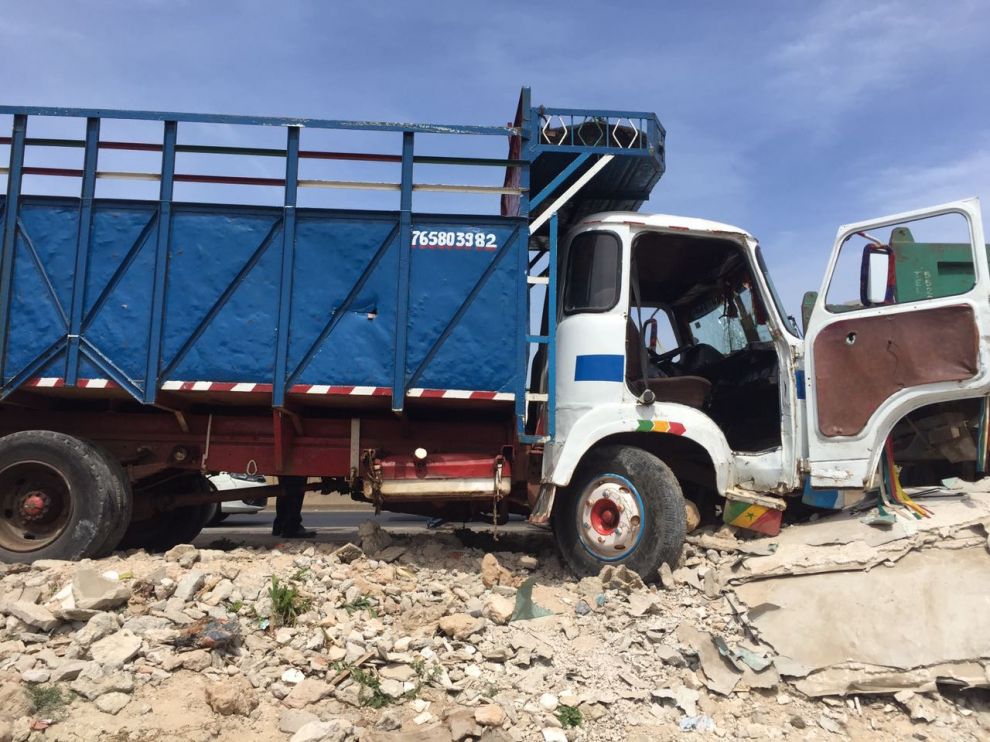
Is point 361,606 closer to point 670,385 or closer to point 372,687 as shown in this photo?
point 372,687

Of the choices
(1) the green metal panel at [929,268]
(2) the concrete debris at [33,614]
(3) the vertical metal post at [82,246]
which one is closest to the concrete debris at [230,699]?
(2) the concrete debris at [33,614]

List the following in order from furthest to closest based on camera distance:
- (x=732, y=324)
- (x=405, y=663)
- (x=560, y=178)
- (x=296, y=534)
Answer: (x=296, y=534) < (x=732, y=324) < (x=560, y=178) < (x=405, y=663)

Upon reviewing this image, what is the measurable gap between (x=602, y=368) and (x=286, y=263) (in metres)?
2.42

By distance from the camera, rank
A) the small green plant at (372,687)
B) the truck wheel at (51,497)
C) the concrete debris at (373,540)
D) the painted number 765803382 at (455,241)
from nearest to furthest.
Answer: the small green plant at (372,687), the truck wheel at (51,497), the painted number 765803382 at (455,241), the concrete debris at (373,540)

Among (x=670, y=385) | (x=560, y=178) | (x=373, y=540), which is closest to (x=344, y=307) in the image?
(x=373, y=540)

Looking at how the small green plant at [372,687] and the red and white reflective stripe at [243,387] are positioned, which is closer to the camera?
the small green plant at [372,687]

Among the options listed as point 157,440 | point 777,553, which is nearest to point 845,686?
point 777,553

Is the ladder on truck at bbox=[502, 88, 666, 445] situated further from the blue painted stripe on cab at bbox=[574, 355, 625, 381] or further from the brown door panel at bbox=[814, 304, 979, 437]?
the brown door panel at bbox=[814, 304, 979, 437]

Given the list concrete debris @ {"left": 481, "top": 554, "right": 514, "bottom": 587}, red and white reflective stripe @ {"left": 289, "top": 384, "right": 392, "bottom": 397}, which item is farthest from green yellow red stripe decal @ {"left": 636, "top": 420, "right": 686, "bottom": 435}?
red and white reflective stripe @ {"left": 289, "top": 384, "right": 392, "bottom": 397}

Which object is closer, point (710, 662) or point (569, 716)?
point (569, 716)

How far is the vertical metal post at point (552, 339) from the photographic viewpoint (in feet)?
17.0

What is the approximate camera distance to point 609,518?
5.02 meters

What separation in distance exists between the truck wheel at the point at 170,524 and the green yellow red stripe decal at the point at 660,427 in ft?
12.5

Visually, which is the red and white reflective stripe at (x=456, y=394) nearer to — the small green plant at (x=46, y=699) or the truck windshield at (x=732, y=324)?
the truck windshield at (x=732, y=324)
